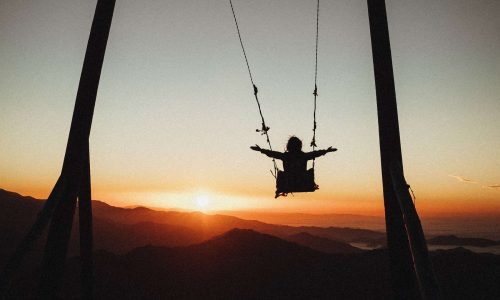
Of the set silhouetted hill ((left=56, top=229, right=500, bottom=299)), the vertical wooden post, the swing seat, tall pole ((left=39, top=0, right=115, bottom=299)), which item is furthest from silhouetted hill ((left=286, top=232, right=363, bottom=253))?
tall pole ((left=39, top=0, right=115, bottom=299))

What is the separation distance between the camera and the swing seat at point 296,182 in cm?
592

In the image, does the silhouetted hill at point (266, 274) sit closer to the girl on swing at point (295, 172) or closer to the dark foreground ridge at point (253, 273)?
the dark foreground ridge at point (253, 273)

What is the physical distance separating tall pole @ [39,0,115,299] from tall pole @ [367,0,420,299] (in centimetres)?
283

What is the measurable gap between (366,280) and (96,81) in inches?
1326

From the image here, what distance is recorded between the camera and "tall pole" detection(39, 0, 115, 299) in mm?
3041

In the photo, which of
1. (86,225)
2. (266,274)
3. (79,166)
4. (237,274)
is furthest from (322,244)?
(79,166)

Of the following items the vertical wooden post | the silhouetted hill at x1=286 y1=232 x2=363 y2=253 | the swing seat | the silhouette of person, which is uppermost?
the silhouette of person

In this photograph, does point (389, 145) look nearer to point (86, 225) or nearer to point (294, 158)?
point (294, 158)

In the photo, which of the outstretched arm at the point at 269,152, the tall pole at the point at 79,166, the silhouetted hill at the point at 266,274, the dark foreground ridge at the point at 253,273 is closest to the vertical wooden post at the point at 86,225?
the tall pole at the point at 79,166

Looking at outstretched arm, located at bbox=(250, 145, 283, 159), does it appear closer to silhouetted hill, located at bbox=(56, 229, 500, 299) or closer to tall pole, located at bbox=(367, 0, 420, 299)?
tall pole, located at bbox=(367, 0, 420, 299)

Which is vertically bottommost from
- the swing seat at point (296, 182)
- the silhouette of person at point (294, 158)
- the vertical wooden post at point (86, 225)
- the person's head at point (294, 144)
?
the vertical wooden post at point (86, 225)

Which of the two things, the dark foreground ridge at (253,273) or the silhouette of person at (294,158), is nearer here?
the silhouette of person at (294,158)

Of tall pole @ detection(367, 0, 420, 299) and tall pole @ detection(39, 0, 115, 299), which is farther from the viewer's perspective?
tall pole @ detection(39, 0, 115, 299)

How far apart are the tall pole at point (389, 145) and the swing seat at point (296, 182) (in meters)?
2.85
